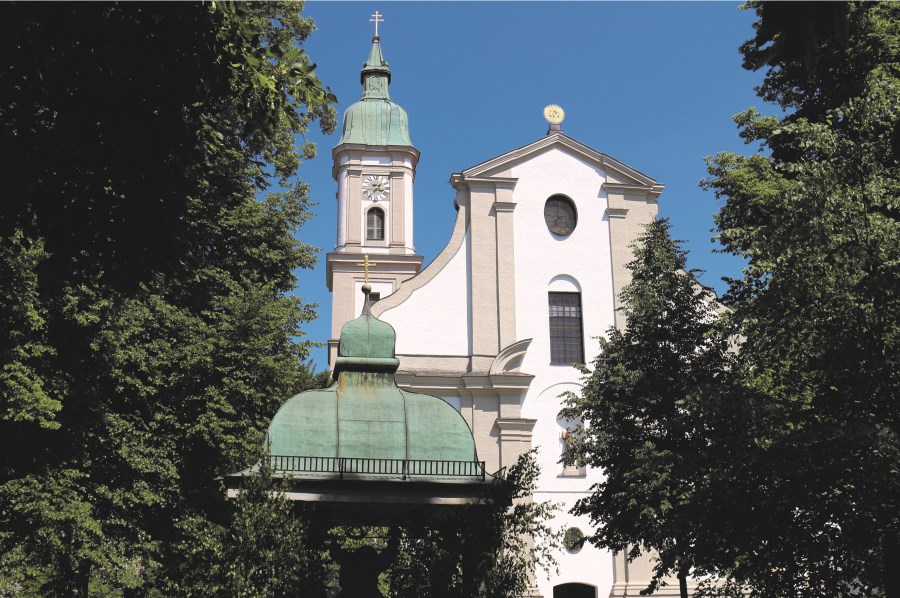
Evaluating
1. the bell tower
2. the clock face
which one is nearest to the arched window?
the bell tower

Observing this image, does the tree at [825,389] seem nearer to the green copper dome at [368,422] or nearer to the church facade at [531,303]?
the green copper dome at [368,422]

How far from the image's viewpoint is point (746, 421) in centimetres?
1271

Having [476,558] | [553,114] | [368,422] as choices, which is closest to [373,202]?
[553,114]

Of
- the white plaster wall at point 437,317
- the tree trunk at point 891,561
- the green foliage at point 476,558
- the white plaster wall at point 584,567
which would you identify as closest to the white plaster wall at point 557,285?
the white plaster wall at point 584,567

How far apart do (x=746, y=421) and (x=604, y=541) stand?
6561 millimetres

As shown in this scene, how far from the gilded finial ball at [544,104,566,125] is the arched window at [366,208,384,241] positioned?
34.5ft

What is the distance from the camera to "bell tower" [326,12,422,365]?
3791 cm

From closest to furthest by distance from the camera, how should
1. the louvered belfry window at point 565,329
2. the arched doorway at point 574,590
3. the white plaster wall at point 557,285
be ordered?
the arched doorway at point 574,590, the white plaster wall at point 557,285, the louvered belfry window at point 565,329

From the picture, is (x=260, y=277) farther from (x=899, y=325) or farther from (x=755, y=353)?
(x=899, y=325)

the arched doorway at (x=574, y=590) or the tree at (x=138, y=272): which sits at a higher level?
the tree at (x=138, y=272)

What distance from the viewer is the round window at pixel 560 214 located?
3014cm

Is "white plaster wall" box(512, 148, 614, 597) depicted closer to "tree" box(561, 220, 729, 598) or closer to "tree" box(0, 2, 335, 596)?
"tree" box(0, 2, 335, 596)

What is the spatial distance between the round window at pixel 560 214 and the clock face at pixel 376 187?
12.1 meters

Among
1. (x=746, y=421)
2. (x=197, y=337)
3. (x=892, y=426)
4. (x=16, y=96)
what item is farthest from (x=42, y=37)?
(x=197, y=337)
